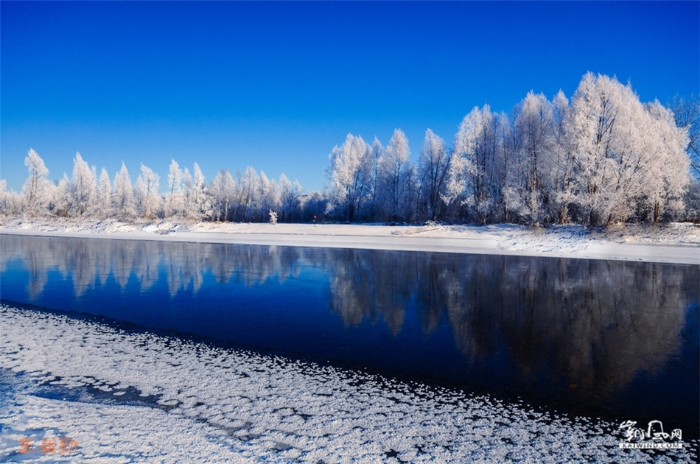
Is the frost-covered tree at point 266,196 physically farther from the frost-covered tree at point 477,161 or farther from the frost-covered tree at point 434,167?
the frost-covered tree at point 477,161

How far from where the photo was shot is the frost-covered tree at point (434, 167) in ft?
156

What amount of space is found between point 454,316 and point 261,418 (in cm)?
575

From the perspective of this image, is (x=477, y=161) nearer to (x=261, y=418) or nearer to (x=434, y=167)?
(x=434, y=167)

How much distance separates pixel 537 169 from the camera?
34969mm

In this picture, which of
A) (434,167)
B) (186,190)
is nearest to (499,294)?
(434,167)

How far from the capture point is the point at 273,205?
82.6 m

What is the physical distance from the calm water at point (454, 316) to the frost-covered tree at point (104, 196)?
67292 mm

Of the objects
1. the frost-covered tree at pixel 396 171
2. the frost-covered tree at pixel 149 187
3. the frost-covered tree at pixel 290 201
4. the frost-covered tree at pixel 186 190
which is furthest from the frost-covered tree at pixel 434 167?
the frost-covered tree at pixel 149 187

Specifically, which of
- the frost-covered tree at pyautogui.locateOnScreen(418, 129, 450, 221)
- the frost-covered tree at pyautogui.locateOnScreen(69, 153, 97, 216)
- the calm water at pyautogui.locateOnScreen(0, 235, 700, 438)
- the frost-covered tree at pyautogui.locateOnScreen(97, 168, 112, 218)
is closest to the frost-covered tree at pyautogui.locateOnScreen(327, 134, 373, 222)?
the frost-covered tree at pyautogui.locateOnScreen(418, 129, 450, 221)

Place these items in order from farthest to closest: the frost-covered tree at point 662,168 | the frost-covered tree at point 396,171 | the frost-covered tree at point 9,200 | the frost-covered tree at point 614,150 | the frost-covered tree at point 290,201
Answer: the frost-covered tree at point 9,200 < the frost-covered tree at point 290,201 < the frost-covered tree at point 396,171 < the frost-covered tree at point 614,150 < the frost-covered tree at point 662,168

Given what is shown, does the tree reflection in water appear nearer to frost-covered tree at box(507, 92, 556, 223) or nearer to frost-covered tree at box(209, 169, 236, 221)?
frost-covered tree at box(507, 92, 556, 223)

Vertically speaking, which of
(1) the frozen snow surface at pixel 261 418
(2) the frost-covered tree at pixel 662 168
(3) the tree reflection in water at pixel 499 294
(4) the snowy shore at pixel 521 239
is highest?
(2) the frost-covered tree at pixel 662 168

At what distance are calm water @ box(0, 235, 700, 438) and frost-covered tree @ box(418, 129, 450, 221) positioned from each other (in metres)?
29.8

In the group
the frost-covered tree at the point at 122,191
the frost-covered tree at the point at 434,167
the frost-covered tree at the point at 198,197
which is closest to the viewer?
the frost-covered tree at the point at 434,167
